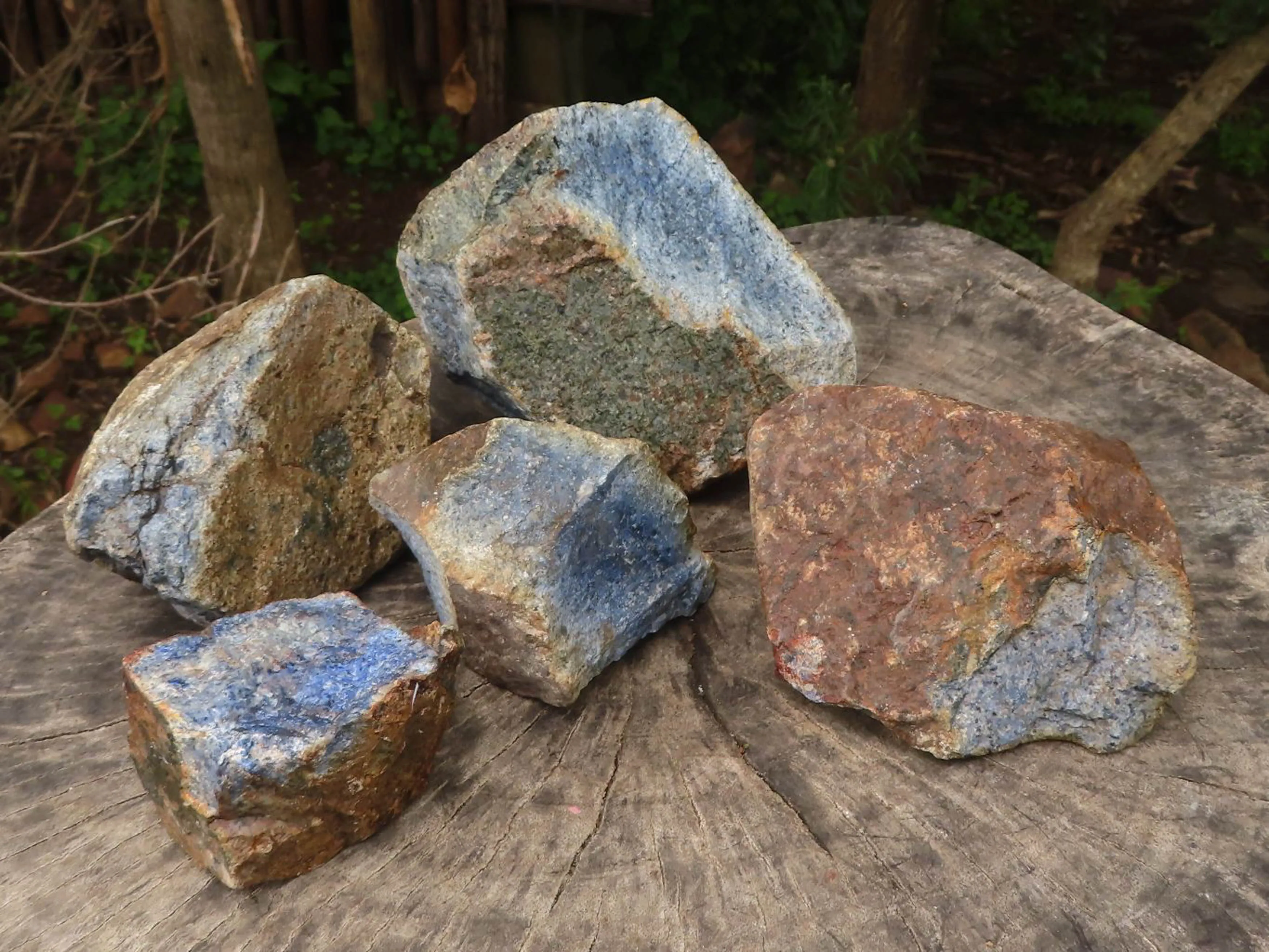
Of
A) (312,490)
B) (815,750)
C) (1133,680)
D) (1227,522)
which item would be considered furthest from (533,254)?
(1227,522)

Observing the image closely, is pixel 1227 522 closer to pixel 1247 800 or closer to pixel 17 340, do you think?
pixel 1247 800

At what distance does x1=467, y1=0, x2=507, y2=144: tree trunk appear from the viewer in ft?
13.0

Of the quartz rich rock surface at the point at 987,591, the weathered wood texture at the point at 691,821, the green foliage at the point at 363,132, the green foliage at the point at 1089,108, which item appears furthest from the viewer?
the green foliage at the point at 1089,108

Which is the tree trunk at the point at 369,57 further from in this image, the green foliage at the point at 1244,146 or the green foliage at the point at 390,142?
the green foliage at the point at 1244,146

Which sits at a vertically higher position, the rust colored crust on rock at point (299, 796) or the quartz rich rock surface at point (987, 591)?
the quartz rich rock surface at point (987, 591)

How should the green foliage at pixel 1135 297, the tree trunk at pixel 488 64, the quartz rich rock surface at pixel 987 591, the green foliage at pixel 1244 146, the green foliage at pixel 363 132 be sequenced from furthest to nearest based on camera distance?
the green foliage at pixel 1244 146
the green foliage at pixel 363 132
the tree trunk at pixel 488 64
the green foliage at pixel 1135 297
the quartz rich rock surface at pixel 987 591

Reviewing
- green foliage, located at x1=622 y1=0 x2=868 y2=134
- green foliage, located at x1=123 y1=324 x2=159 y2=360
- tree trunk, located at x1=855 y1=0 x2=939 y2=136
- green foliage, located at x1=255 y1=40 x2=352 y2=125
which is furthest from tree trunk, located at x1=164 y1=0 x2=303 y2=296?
tree trunk, located at x1=855 y1=0 x2=939 y2=136

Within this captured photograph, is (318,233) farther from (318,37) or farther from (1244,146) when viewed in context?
(1244,146)

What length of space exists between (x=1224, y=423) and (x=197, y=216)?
3.42m

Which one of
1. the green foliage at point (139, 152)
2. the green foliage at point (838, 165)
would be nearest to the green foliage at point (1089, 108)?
the green foliage at point (838, 165)

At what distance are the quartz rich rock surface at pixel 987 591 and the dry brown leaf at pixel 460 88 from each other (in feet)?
9.60

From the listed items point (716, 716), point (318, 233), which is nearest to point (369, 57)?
point (318, 233)

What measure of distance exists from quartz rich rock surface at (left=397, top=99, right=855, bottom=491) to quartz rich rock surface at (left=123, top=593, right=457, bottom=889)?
56 centimetres

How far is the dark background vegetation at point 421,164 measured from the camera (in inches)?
150
